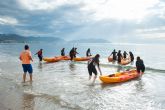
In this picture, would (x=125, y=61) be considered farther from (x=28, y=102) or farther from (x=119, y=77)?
(x=28, y=102)

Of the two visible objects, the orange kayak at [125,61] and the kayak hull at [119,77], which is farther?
the orange kayak at [125,61]

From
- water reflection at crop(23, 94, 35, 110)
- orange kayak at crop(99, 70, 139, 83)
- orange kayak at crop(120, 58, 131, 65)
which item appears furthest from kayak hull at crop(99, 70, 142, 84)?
orange kayak at crop(120, 58, 131, 65)

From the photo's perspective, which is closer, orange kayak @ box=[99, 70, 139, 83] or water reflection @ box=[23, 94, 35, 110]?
water reflection @ box=[23, 94, 35, 110]

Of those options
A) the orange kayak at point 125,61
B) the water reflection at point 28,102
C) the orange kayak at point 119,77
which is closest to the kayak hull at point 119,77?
the orange kayak at point 119,77

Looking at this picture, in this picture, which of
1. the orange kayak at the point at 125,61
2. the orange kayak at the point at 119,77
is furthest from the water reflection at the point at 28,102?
the orange kayak at the point at 125,61

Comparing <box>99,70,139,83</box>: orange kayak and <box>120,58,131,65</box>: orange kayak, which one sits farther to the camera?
<box>120,58,131,65</box>: orange kayak

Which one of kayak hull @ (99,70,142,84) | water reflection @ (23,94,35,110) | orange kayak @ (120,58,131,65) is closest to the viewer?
water reflection @ (23,94,35,110)

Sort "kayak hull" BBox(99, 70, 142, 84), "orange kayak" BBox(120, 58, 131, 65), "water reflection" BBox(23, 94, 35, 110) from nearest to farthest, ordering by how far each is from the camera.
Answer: "water reflection" BBox(23, 94, 35, 110) → "kayak hull" BBox(99, 70, 142, 84) → "orange kayak" BBox(120, 58, 131, 65)

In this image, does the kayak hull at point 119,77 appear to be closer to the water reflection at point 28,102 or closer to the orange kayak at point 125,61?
the water reflection at point 28,102

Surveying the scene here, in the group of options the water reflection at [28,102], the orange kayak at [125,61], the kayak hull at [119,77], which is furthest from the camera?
the orange kayak at [125,61]

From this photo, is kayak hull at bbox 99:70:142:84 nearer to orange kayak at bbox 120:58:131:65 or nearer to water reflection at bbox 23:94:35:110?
water reflection at bbox 23:94:35:110

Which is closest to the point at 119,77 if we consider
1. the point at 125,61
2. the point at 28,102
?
the point at 28,102

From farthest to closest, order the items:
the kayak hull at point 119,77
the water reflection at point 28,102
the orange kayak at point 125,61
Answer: the orange kayak at point 125,61 < the kayak hull at point 119,77 < the water reflection at point 28,102

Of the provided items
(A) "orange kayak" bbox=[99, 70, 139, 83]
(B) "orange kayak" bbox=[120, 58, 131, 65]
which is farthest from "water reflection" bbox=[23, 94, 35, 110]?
(B) "orange kayak" bbox=[120, 58, 131, 65]
